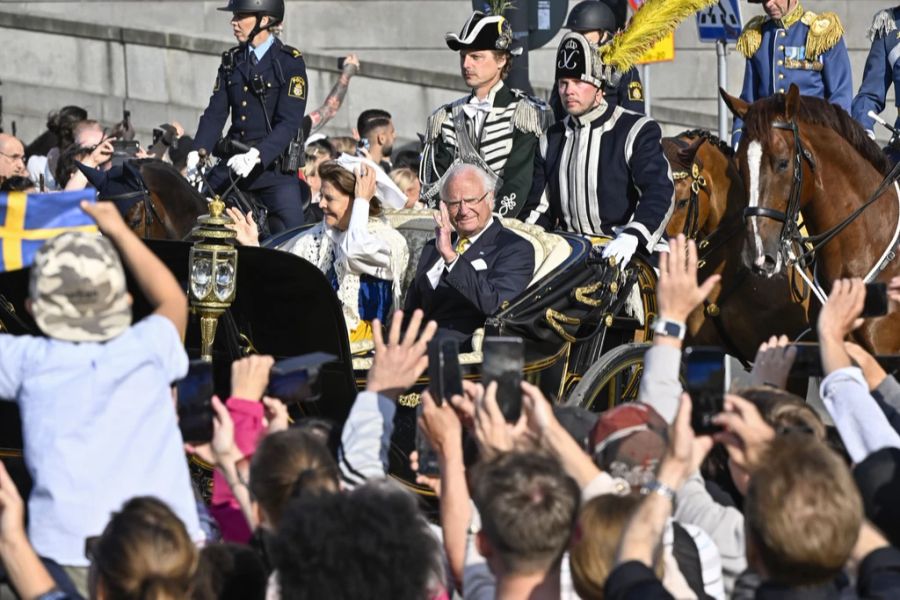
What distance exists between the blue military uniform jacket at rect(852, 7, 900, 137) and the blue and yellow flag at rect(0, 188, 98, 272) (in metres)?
5.72

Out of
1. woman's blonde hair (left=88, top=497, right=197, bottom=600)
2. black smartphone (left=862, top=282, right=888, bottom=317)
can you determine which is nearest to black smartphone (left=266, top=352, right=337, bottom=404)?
woman's blonde hair (left=88, top=497, right=197, bottom=600)

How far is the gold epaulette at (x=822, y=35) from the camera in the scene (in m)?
10.9

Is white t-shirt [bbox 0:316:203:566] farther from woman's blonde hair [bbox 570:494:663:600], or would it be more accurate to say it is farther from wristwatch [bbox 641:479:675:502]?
wristwatch [bbox 641:479:675:502]

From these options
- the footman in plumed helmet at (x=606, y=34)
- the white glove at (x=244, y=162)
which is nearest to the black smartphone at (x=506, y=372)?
the footman in plumed helmet at (x=606, y=34)

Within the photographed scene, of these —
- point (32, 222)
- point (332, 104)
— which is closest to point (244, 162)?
point (332, 104)

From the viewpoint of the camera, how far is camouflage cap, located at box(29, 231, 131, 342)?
4422 mm

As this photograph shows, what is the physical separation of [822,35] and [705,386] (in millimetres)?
7034

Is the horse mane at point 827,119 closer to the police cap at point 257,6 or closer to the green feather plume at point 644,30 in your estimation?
the green feather plume at point 644,30

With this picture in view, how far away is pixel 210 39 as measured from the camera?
1741 cm

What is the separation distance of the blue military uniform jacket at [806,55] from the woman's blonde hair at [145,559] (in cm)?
748

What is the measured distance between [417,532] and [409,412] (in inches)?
142

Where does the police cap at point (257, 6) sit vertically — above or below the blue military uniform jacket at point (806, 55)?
above

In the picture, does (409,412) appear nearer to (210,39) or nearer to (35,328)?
(35,328)

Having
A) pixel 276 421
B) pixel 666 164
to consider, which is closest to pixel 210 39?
pixel 666 164
